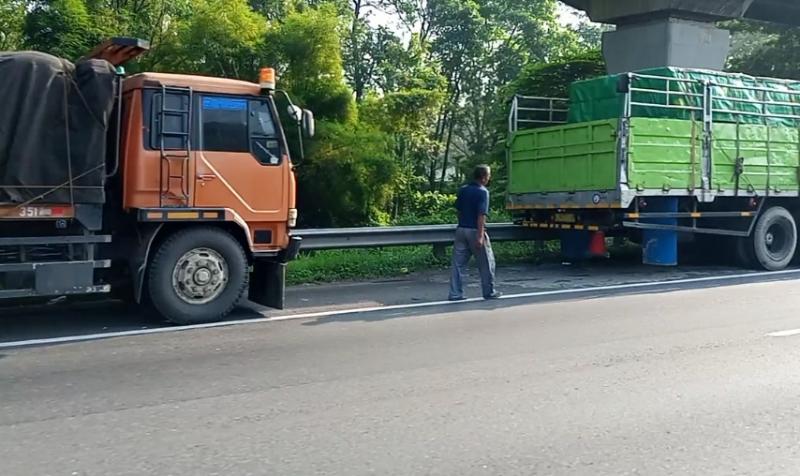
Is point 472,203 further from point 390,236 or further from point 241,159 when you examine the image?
point 241,159

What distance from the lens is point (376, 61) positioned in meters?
33.1

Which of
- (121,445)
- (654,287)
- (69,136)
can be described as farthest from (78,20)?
(121,445)

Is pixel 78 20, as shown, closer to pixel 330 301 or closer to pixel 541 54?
pixel 330 301

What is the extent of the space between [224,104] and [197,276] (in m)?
1.96

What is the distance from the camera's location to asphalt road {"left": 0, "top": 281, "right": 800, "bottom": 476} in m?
4.88

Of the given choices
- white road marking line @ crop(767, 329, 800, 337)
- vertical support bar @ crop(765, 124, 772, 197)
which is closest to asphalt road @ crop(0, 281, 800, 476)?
white road marking line @ crop(767, 329, 800, 337)

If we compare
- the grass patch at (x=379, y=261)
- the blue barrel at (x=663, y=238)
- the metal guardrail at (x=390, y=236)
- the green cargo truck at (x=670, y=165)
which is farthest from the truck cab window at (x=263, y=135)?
the blue barrel at (x=663, y=238)

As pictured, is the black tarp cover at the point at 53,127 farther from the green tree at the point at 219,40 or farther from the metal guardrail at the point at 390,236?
the green tree at the point at 219,40

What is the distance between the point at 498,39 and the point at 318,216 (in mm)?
19953

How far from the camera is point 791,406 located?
19.4ft

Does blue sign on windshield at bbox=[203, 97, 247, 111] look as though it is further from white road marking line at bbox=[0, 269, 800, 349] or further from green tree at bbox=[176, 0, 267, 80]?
green tree at bbox=[176, 0, 267, 80]

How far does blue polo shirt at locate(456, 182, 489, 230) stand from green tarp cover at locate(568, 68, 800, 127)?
378cm

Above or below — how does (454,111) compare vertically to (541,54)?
below

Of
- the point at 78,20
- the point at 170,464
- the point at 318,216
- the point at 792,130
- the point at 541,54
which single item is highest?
the point at 541,54
